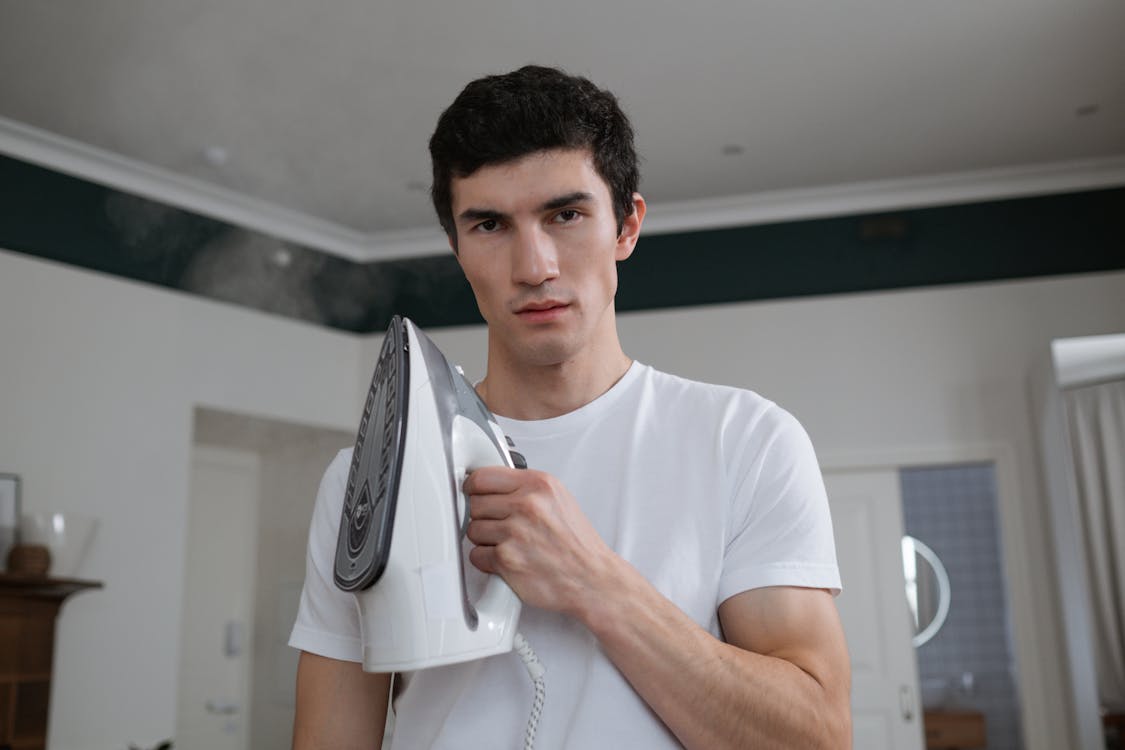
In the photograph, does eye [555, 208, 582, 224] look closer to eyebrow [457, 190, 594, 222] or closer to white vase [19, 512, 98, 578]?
eyebrow [457, 190, 594, 222]

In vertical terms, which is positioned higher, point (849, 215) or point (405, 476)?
point (849, 215)

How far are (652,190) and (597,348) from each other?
4.16m

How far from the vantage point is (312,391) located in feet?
17.0

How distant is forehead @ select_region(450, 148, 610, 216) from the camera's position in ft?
2.83

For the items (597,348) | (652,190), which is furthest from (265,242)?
(597,348)

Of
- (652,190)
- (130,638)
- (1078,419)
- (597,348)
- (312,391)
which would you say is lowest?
(130,638)

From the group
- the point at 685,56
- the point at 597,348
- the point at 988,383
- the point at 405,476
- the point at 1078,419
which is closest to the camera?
the point at 405,476

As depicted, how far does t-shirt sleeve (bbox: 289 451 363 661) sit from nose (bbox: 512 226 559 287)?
0.73ft

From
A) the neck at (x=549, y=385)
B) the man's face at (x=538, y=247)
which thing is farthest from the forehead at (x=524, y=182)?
the neck at (x=549, y=385)

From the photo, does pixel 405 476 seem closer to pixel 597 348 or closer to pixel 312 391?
pixel 597 348

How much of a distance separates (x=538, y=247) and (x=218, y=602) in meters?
4.79

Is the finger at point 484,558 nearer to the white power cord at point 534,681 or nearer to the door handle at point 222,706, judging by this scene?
the white power cord at point 534,681

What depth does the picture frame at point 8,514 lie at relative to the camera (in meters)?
3.74

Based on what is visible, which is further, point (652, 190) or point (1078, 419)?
point (652, 190)
